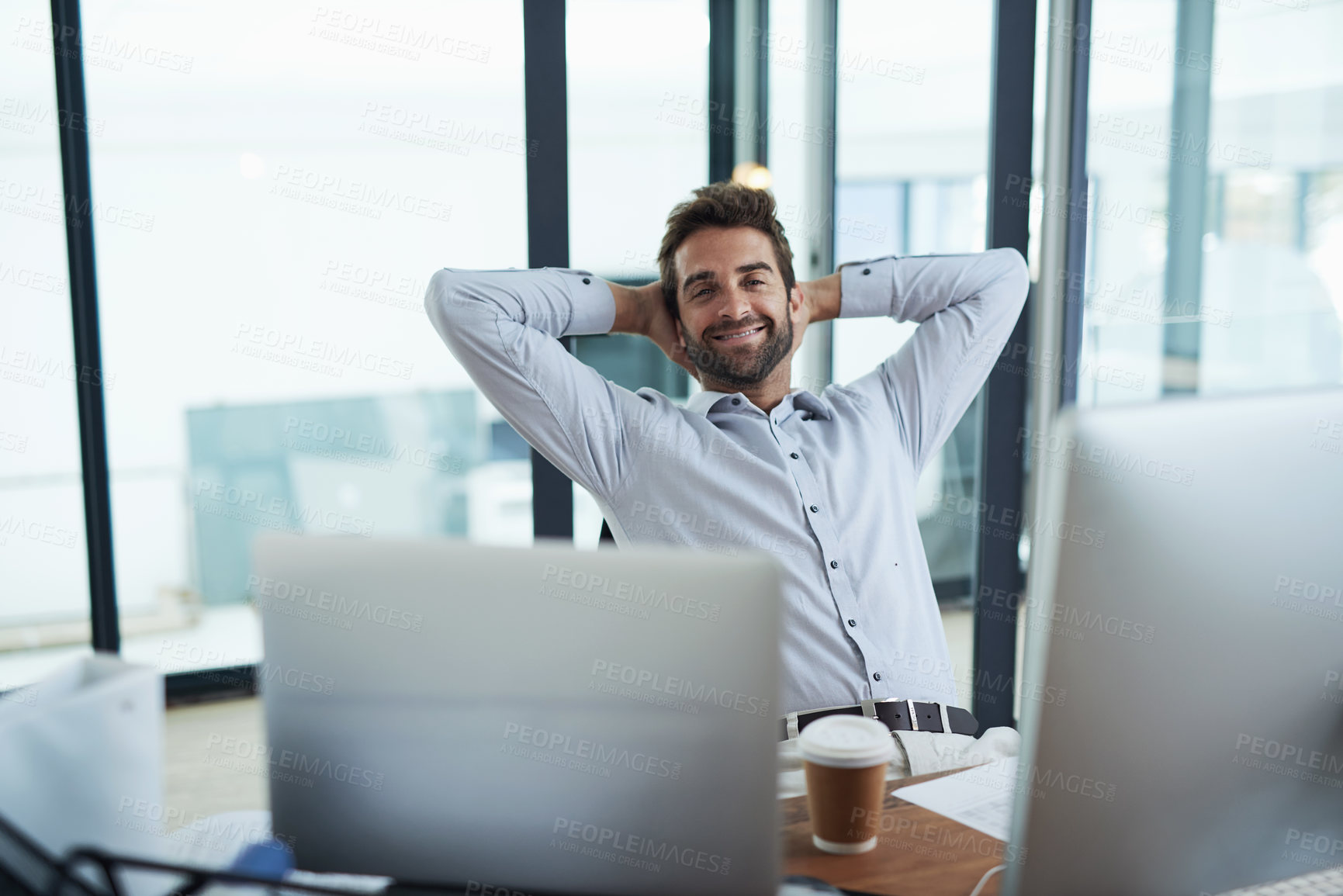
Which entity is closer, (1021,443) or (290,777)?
(290,777)

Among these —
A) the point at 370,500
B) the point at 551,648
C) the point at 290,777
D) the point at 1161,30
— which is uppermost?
the point at 1161,30

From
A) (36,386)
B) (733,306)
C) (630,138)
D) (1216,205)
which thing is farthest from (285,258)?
(1216,205)

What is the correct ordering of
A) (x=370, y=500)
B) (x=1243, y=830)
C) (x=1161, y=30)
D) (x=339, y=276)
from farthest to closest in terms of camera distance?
1. (x=370, y=500)
2. (x=339, y=276)
3. (x=1161, y=30)
4. (x=1243, y=830)

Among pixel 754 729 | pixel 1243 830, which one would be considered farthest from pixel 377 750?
pixel 1243 830

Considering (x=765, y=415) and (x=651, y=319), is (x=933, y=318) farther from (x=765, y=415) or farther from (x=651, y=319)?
(x=651, y=319)

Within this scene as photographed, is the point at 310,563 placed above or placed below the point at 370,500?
above

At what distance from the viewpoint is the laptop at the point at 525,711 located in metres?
0.71

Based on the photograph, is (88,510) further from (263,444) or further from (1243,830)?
(1243,830)

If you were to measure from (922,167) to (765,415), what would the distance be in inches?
58.3

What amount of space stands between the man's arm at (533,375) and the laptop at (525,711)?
1030 millimetres

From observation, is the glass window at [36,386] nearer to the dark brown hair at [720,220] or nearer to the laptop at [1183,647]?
the dark brown hair at [720,220]

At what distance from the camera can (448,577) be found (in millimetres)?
737

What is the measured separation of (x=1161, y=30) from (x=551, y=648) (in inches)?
93.4

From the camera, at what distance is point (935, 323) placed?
2.07 meters
